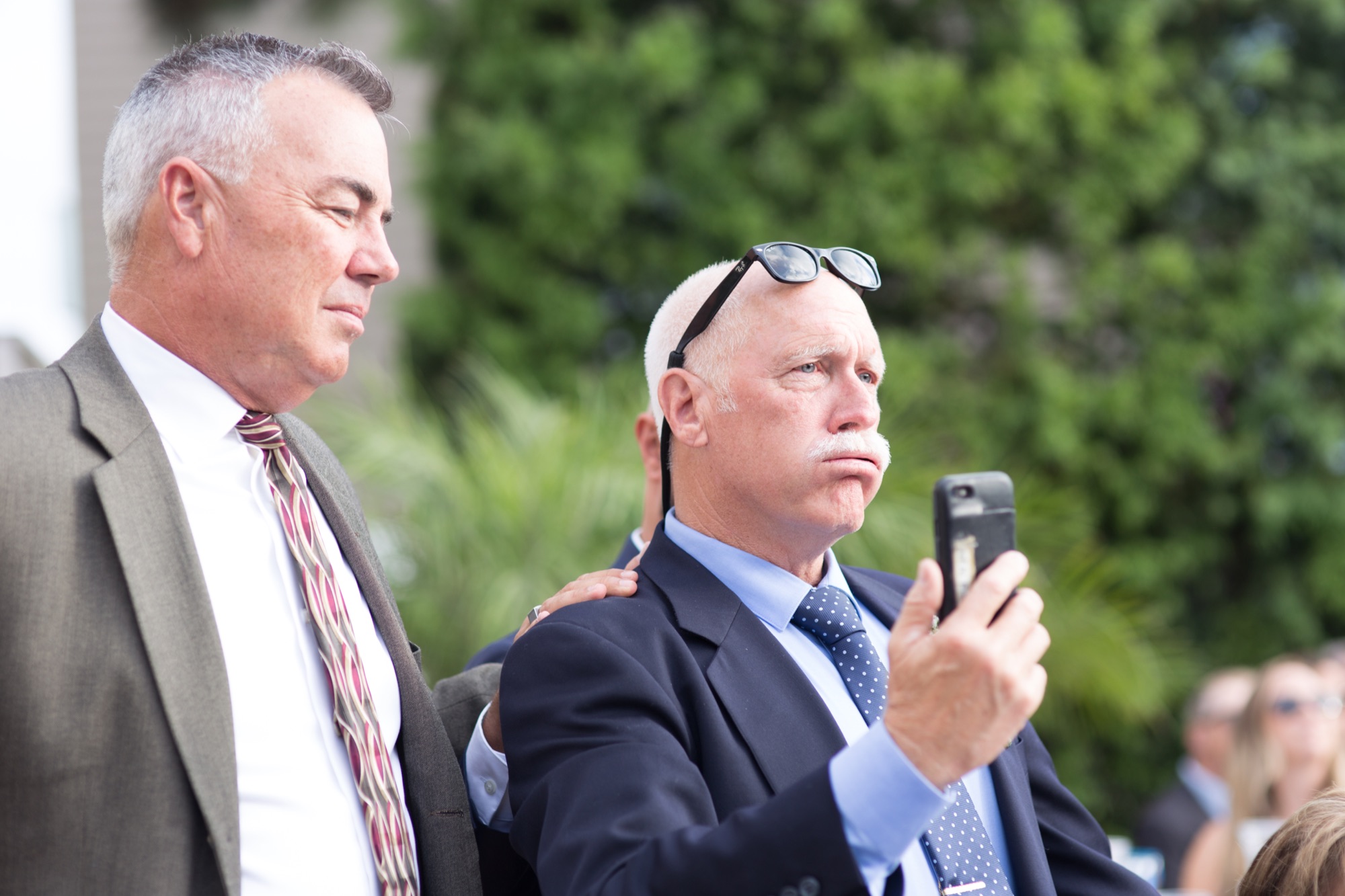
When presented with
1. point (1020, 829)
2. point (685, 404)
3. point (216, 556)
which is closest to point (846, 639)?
point (1020, 829)

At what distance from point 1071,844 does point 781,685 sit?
0.67m

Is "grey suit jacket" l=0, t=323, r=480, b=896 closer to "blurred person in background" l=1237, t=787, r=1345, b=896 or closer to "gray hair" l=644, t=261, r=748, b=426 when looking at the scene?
"gray hair" l=644, t=261, r=748, b=426

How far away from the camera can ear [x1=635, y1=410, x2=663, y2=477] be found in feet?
11.1

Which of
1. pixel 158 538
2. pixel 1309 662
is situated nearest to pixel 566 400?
pixel 1309 662

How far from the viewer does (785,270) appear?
2381mm

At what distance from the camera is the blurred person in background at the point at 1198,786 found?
714cm

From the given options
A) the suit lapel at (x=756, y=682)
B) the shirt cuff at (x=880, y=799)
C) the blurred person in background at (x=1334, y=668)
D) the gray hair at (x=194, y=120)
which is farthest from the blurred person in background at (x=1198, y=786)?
the gray hair at (x=194, y=120)

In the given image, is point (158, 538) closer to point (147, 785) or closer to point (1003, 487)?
point (147, 785)

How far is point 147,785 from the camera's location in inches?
70.7

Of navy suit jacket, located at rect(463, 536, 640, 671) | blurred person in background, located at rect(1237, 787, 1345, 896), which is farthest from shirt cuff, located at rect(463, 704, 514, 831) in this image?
blurred person in background, located at rect(1237, 787, 1345, 896)

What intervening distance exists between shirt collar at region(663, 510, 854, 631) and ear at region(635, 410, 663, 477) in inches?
38.8

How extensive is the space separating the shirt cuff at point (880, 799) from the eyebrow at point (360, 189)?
124cm

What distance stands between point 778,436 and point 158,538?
1.05 meters

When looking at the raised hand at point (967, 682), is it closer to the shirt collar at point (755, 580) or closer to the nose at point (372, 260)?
the shirt collar at point (755, 580)
